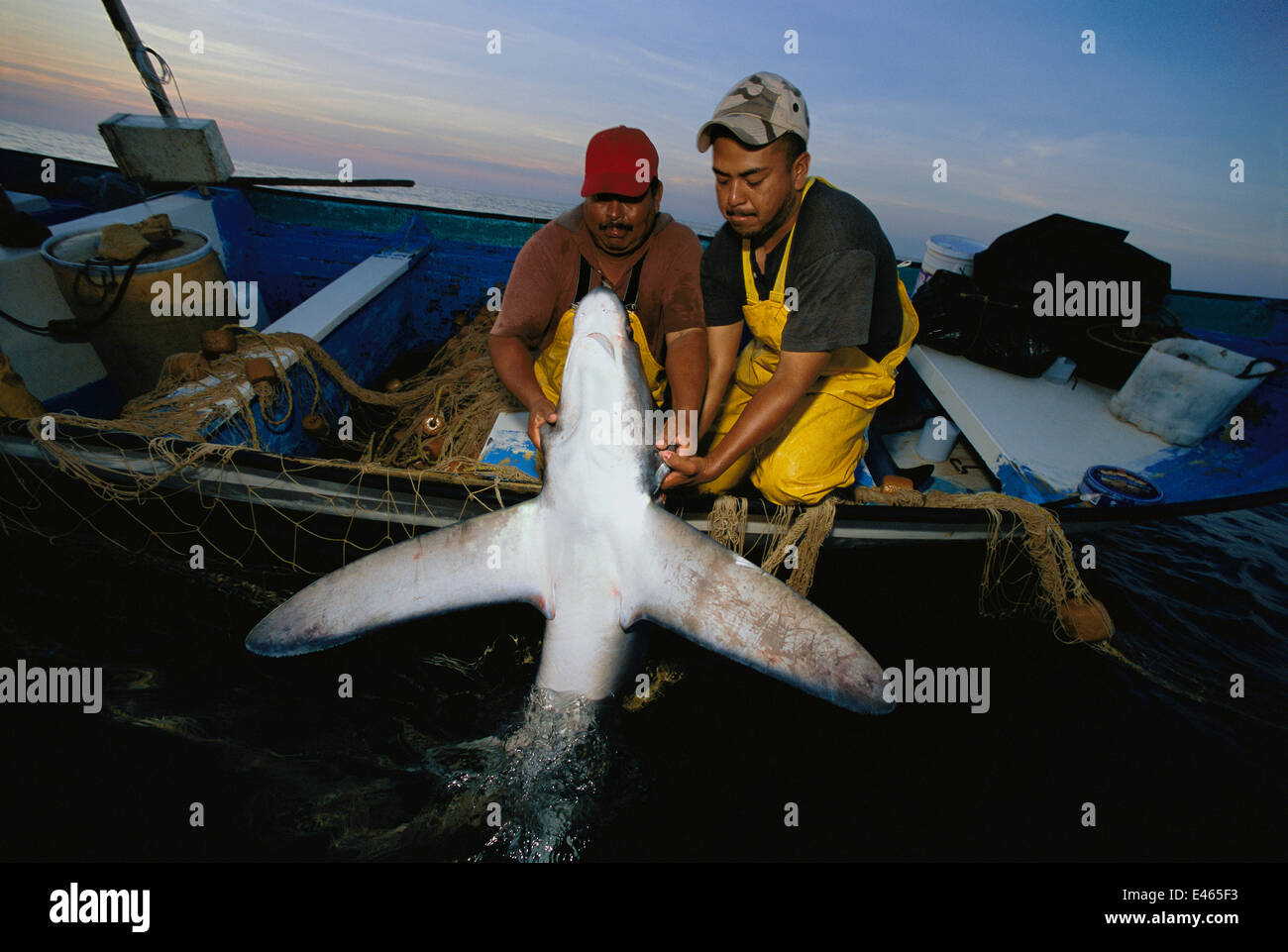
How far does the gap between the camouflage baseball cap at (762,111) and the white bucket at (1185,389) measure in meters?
5.36

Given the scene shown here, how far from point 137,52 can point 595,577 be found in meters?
9.24

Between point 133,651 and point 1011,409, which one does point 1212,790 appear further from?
point 133,651

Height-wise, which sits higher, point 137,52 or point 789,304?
point 137,52

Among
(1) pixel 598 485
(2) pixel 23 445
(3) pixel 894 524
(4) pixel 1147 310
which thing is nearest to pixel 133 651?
(2) pixel 23 445

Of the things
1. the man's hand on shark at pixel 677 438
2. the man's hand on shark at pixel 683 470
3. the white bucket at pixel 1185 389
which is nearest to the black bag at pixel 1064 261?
the white bucket at pixel 1185 389

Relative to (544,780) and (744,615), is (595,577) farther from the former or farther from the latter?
(544,780)

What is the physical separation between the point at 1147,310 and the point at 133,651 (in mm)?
10849

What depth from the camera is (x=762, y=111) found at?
8.00 feet

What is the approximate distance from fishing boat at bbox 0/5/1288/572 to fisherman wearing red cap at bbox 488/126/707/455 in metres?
0.94

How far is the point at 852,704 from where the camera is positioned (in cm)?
225

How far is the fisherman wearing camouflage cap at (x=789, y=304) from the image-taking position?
100.0 inches

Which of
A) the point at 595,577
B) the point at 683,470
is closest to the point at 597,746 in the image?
the point at 595,577

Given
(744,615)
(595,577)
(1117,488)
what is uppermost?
(1117,488)

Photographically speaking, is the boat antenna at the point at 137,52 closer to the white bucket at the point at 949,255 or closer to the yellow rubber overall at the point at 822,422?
the yellow rubber overall at the point at 822,422
